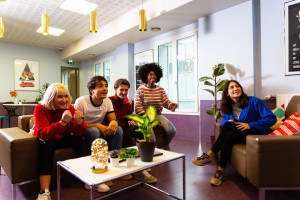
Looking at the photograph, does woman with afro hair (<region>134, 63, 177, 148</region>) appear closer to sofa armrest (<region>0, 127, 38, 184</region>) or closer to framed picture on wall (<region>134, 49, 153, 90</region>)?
sofa armrest (<region>0, 127, 38, 184</region>)

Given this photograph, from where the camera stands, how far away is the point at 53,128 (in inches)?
67.7

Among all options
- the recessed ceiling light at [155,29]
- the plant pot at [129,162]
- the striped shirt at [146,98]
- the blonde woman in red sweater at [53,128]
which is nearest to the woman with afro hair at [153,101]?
the striped shirt at [146,98]

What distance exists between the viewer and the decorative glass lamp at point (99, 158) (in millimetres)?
1279

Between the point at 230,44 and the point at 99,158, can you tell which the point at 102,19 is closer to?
the point at 230,44

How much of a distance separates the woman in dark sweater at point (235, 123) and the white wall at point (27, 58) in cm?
655

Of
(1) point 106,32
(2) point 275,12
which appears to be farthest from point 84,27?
(2) point 275,12

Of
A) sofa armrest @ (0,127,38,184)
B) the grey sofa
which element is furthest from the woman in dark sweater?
sofa armrest @ (0,127,38,184)

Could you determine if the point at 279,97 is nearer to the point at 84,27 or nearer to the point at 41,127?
the point at 41,127

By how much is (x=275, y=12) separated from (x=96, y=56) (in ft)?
18.6

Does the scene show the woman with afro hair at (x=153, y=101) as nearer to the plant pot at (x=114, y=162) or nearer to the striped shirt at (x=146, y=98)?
the striped shirt at (x=146, y=98)

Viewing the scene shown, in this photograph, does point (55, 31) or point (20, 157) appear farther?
point (55, 31)

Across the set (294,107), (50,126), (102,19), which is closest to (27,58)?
(102,19)

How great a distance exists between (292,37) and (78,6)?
3.77m

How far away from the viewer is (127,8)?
13.9ft
